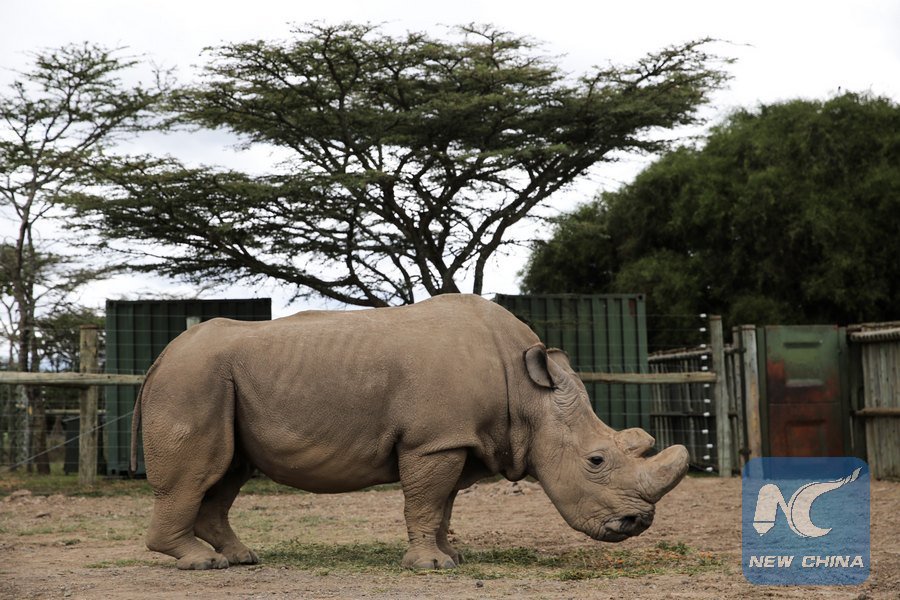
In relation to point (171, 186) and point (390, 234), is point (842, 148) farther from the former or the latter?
point (171, 186)

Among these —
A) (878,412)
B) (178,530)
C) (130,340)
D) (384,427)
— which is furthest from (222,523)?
(878,412)

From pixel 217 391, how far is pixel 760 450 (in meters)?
9.55

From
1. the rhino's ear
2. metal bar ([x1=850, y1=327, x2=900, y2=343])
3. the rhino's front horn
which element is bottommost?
the rhino's front horn

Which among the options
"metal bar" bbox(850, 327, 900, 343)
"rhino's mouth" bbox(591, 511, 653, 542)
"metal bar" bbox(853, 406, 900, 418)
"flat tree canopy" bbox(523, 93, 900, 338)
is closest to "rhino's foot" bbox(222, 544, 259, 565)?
"rhino's mouth" bbox(591, 511, 653, 542)

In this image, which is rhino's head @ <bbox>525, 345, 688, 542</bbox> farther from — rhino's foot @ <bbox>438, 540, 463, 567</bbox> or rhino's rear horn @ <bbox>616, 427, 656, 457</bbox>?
rhino's foot @ <bbox>438, 540, 463, 567</bbox>

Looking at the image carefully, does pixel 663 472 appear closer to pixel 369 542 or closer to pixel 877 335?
pixel 369 542

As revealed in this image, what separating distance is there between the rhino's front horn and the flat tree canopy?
1698 cm

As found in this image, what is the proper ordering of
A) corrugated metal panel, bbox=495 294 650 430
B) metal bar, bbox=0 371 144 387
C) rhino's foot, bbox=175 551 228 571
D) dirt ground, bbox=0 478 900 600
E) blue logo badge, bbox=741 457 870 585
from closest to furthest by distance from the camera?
dirt ground, bbox=0 478 900 600, blue logo badge, bbox=741 457 870 585, rhino's foot, bbox=175 551 228 571, metal bar, bbox=0 371 144 387, corrugated metal panel, bbox=495 294 650 430

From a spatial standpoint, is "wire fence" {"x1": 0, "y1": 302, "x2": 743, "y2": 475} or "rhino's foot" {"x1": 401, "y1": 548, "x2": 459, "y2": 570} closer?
"rhino's foot" {"x1": 401, "y1": 548, "x2": 459, "y2": 570}

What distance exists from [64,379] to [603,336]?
25.2 feet

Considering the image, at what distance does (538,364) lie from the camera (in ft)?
25.4

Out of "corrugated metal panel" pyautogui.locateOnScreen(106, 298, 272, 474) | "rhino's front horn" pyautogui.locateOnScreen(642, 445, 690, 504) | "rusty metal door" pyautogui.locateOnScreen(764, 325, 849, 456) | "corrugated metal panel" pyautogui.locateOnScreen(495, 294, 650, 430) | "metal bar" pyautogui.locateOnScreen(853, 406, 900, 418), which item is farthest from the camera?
"corrugated metal panel" pyautogui.locateOnScreen(495, 294, 650, 430)

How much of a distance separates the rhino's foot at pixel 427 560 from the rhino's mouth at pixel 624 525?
38.2 inches

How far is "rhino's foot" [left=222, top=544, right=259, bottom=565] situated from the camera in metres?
7.77
